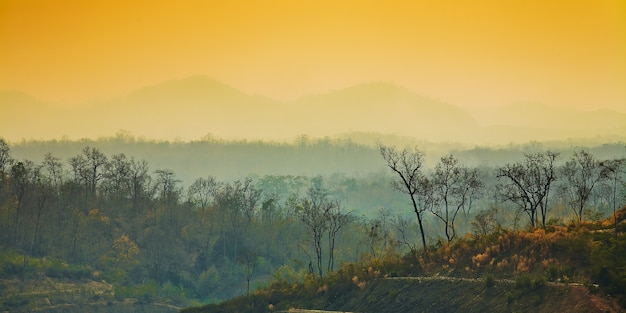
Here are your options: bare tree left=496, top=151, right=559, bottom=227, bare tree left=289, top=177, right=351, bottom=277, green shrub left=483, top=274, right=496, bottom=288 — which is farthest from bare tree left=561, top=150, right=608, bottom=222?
bare tree left=289, top=177, right=351, bottom=277

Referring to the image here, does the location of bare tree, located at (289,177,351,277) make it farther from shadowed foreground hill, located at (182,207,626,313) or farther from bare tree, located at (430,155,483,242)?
bare tree, located at (430,155,483,242)

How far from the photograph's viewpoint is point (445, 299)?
50688 mm

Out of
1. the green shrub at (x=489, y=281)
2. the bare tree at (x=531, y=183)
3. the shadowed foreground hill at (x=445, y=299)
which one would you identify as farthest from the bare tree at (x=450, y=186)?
Answer: the green shrub at (x=489, y=281)

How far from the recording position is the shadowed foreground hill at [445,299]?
1650 inches

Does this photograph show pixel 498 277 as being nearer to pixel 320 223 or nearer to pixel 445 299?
pixel 445 299

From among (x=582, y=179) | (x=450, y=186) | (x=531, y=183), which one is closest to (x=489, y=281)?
(x=531, y=183)

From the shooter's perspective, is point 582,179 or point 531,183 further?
point 582,179

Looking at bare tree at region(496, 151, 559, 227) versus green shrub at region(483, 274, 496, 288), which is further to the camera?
bare tree at region(496, 151, 559, 227)

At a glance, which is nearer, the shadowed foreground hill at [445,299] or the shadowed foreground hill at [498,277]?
the shadowed foreground hill at [445,299]

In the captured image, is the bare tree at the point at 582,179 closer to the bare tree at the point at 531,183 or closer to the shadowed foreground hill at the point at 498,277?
the bare tree at the point at 531,183

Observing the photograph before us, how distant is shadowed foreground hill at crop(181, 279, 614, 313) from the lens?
41.9m

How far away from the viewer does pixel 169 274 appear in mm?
113938

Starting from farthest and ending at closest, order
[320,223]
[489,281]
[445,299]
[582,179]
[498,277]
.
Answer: [582,179]
[320,223]
[445,299]
[498,277]
[489,281]

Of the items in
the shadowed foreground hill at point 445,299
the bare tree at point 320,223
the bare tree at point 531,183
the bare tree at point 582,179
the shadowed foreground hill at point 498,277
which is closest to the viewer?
the shadowed foreground hill at point 445,299
